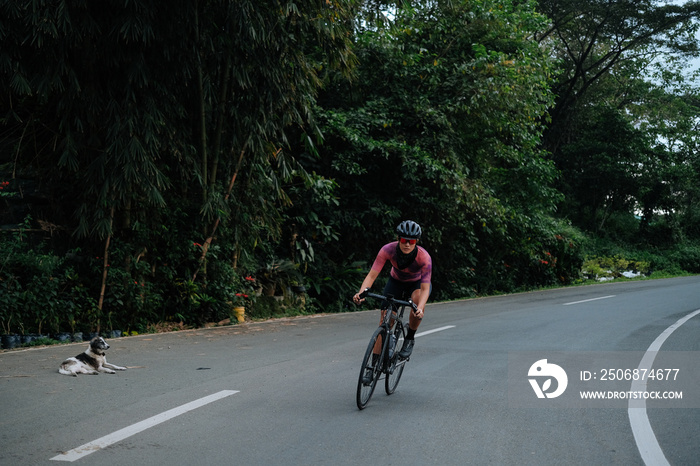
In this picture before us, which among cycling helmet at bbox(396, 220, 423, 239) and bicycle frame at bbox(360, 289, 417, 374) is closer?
bicycle frame at bbox(360, 289, 417, 374)

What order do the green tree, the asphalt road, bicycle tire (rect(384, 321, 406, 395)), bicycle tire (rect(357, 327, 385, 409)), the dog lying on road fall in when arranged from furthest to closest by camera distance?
the green tree
the dog lying on road
bicycle tire (rect(384, 321, 406, 395))
bicycle tire (rect(357, 327, 385, 409))
the asphalt road

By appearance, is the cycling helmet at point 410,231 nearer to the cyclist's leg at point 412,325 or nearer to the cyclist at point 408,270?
the cyclist at point 408,270

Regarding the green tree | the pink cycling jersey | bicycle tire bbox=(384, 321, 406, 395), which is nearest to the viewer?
bicycle tire bbox=(384, 321, 406, 395)

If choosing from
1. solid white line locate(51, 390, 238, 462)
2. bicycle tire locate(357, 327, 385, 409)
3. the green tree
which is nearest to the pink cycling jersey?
bicycle tire locate(357, 327, 385, 409)

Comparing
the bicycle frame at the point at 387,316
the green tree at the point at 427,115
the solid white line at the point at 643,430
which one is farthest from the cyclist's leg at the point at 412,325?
the green tree at the point at 427,115

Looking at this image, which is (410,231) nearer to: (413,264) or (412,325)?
(413,264)

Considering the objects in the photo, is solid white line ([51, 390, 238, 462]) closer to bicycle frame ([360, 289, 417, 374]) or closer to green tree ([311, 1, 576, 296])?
bicycle frame ([360, 289, 417, 374])

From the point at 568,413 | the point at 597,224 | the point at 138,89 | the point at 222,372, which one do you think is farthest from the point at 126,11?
the point at 597,224

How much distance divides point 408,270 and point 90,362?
12.6ft

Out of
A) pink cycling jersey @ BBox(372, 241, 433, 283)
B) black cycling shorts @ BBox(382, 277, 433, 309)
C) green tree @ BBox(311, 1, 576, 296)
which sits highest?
green tree @ BBox(311, 1, 576, 296)

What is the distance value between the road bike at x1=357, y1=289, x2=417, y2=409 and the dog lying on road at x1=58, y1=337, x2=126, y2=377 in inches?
126

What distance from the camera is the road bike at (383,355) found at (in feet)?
20.4

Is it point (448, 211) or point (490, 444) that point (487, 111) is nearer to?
point (448, 211)

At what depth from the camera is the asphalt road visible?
4859mm
